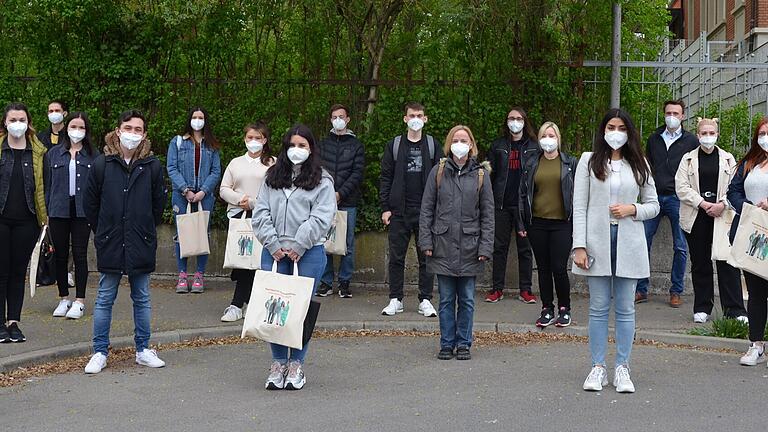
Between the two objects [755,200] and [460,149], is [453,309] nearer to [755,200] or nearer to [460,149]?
[460,149]

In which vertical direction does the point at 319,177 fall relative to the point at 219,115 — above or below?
below

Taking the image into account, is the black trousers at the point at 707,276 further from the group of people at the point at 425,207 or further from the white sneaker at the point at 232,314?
the white sneaker at the point at 232,314

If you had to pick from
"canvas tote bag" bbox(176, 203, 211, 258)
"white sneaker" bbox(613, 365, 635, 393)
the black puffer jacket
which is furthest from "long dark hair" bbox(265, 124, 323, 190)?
"canvas tote bag" bbox(176, 203, 211, 258)

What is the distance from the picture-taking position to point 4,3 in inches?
493

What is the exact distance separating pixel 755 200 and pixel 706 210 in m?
1.29

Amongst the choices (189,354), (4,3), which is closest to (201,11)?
(4,3)

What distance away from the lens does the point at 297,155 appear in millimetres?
7465

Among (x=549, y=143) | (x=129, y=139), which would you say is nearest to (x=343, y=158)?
(x=549, y=143)

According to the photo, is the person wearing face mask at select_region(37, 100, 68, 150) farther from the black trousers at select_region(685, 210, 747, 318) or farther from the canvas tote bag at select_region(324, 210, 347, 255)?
the black trousers at select_region(685, 210, 747, 318)

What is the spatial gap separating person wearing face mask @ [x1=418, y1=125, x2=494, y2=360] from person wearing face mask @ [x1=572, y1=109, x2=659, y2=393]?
1191 mm

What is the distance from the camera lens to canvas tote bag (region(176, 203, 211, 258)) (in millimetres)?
10961

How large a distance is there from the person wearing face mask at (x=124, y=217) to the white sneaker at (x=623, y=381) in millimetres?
3505

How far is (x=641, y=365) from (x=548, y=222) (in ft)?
6.08

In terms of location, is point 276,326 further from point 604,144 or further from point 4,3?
point 4,3
